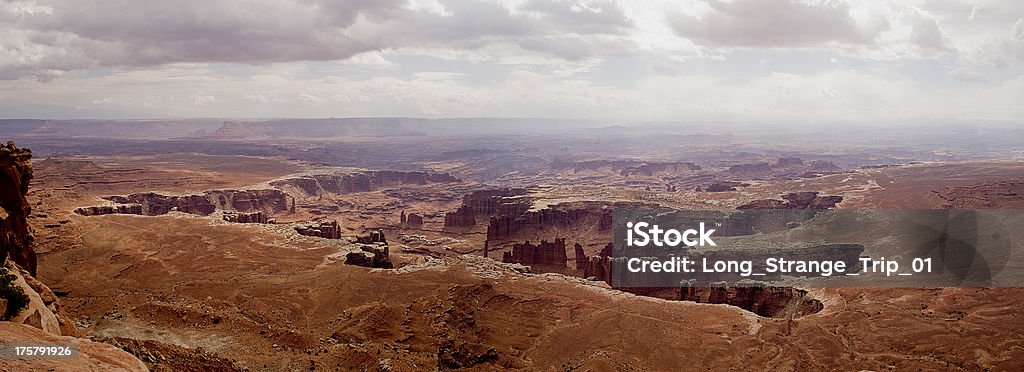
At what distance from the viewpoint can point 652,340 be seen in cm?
3706

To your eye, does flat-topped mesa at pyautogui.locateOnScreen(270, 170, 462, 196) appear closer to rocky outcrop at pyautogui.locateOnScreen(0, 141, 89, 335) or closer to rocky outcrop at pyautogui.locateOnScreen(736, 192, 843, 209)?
rocky outcrop at pyautogui.locateOnScreen(736, 192, 843, 209)

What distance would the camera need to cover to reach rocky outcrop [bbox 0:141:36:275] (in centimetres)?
3005

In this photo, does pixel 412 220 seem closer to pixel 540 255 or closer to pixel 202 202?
pixel 202 202

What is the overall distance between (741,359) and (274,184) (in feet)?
445

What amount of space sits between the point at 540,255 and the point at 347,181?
110757mm

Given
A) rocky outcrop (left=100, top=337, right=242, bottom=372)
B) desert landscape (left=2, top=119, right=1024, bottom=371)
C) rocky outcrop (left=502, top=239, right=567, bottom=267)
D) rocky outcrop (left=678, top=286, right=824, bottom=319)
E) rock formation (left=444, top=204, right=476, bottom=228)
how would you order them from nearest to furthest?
rocky outcrop (left=100, top=337, right=242, bottom=372) → desert landscape (left=2, top=119, right=1024, bottom=371) → rocky outcrop (left=678, top=286, right=824, bottom=319) → rocky outcrop (left=502, top=239, right=567, bottom=267) → rock formation (left=444, top=204, right=476, bottom=228)

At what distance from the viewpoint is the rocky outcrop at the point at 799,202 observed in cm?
10794

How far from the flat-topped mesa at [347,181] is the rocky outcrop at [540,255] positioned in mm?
87908

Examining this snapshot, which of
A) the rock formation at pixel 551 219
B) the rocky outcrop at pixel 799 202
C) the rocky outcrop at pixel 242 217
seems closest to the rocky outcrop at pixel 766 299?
the rock formation at pixel 551 219

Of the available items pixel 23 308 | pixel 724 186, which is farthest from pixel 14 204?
pixel 724 186

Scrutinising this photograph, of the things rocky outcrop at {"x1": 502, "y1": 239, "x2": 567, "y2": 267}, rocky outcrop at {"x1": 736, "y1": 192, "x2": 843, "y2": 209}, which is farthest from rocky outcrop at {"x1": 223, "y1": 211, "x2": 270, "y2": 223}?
rocky outcrop at {"x1": 736, "y1": 192, "x2": 843, "y2": 209}

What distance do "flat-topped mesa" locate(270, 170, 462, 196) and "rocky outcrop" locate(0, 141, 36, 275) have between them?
120 m

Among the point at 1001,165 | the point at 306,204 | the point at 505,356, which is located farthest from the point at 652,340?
the point at 1001,165

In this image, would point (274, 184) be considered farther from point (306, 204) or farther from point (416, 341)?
point (416, 341)
